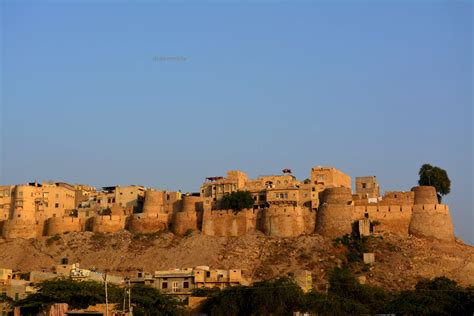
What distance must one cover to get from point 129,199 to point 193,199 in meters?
8.42

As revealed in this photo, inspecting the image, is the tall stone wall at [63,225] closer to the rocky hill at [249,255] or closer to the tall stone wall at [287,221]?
the rocky hill at [249,255]

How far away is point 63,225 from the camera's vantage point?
293ft

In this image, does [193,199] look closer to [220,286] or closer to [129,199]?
[129,199]

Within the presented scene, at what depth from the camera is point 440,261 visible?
248 feet

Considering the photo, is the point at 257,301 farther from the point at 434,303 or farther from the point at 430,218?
the point at 430,218

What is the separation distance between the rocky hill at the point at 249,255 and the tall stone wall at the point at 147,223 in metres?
1.11

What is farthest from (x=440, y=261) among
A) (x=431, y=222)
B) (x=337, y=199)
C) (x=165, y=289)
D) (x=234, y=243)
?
(x=165, y=289)

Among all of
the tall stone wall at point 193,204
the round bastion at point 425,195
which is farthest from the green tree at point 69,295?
the round bastion at point 425,195

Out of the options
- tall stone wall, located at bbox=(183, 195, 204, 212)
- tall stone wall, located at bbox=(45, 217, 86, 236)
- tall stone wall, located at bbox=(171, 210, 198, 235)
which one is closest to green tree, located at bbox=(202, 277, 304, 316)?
tall stone wall, located at bbox=(171, 210, 198, 235)

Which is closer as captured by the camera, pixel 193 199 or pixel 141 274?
pixel 141 274

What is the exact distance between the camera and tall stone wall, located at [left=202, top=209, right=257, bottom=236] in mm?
83750

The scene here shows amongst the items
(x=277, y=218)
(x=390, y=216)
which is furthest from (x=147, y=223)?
(x=390, y=216)

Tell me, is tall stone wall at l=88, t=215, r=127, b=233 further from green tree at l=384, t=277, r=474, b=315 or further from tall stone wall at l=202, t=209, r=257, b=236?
green tree at l=384, t=277, r=474, b=315

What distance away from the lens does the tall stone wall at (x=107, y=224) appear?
87.9 m
